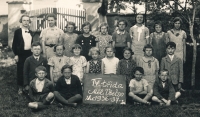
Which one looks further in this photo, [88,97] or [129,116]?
[88,97]

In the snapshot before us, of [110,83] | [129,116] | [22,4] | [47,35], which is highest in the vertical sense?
[22,4]

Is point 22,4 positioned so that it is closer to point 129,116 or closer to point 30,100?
point 30,100

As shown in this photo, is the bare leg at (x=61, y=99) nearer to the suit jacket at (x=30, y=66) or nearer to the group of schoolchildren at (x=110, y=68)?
the group of schoolchildren at (x=110, y=68)

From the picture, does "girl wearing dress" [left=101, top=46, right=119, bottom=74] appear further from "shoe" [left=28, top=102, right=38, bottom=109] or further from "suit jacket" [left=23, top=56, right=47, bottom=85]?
"shoe" [left=28, top=102, right=38, bottom=109]

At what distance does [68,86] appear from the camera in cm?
651

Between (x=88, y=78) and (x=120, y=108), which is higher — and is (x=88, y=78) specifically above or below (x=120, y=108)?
above

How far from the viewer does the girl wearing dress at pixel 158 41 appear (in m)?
7.62

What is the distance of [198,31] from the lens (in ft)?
27.1

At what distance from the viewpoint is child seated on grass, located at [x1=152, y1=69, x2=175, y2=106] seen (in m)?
6.48

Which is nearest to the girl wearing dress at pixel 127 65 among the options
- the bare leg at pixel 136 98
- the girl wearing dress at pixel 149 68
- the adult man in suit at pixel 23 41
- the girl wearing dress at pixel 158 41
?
the girl wearing dress at pixel 149 68

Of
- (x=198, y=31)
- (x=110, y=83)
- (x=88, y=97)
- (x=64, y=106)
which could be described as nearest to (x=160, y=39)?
(x=198, y=31)

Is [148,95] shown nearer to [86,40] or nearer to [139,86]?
[139,86]

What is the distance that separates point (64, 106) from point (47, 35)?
6.33ft

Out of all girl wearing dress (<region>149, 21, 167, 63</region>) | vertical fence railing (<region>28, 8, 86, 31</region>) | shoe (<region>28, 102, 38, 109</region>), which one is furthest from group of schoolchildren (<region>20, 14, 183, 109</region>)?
vertical fence railing (<region>28, 8, 86, 31</region>)
